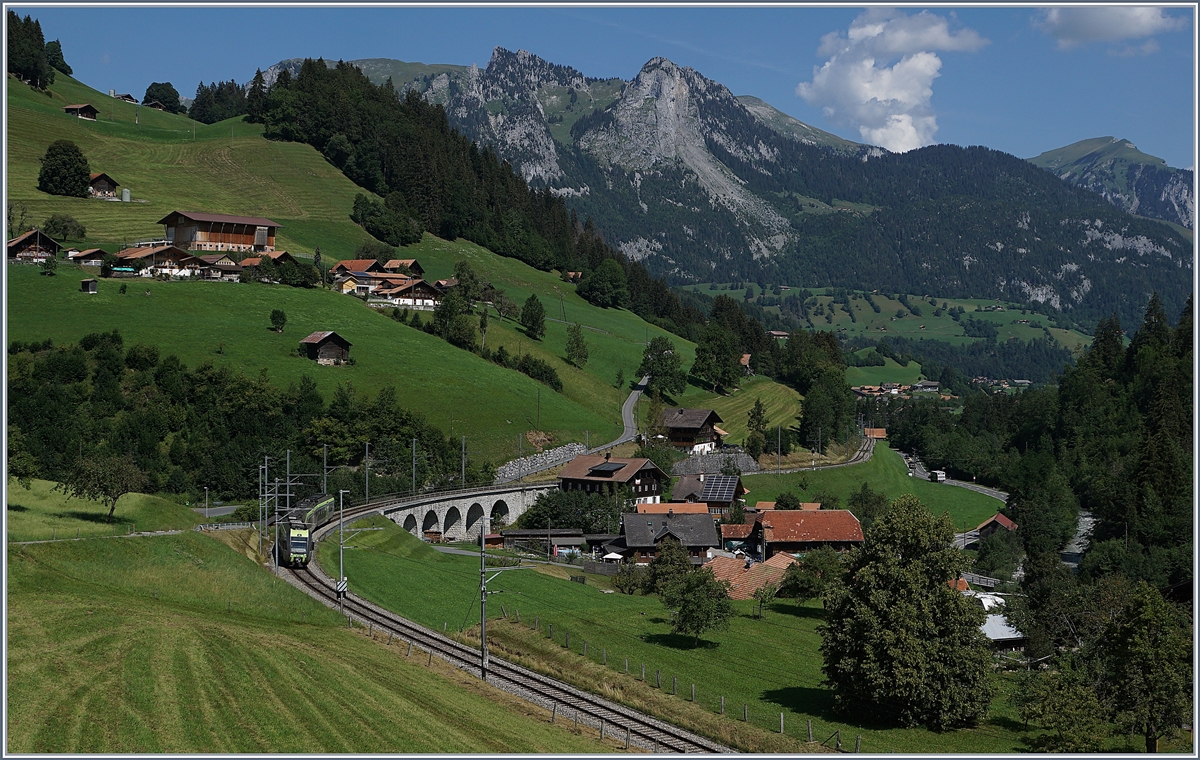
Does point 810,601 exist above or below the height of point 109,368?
below

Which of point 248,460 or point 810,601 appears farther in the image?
point 248,460

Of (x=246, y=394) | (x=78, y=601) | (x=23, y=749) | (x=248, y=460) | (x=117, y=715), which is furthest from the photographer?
(x=246, y=394)

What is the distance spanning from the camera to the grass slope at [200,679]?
33.7 metres

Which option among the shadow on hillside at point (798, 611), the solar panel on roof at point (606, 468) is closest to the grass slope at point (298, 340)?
the solar panel on roof at point (606, 468)

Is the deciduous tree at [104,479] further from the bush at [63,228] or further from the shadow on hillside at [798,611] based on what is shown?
the bush at [63,228]

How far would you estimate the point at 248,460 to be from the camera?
332 feet

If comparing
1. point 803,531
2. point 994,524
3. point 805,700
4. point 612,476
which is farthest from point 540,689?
point 994,524

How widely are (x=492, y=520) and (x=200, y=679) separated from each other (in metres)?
71.4

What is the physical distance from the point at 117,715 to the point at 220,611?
1736cm

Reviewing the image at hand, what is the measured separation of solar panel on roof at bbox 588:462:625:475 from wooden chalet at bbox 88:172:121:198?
106m

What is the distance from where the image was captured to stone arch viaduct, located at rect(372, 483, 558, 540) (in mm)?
94938

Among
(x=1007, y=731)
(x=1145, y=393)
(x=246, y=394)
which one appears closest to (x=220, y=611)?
(x=1007, y=731)

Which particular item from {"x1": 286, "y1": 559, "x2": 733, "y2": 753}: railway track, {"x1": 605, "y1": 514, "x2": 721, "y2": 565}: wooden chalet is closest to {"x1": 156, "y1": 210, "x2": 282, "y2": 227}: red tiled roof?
{"x1": 605, "y1": 514, "x2": 721, "y2": 565}: wooden chalet

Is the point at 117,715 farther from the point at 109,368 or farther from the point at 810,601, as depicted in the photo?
the point at 109,368
